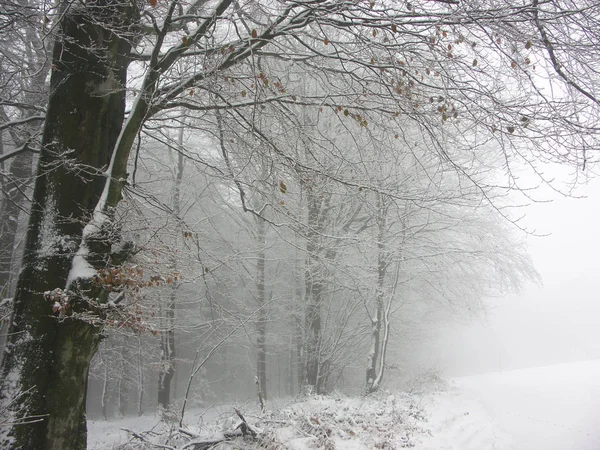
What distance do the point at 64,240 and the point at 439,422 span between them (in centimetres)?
610

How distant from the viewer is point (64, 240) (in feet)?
12.3

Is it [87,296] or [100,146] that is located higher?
[100,146]

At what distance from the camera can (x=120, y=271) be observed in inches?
141

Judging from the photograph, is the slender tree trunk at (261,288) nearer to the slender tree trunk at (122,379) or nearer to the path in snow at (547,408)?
the slender tree trunk at (122,379)

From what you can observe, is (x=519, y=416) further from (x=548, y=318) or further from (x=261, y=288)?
(x=548, y=318)

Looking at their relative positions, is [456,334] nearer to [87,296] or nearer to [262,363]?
[262,363]

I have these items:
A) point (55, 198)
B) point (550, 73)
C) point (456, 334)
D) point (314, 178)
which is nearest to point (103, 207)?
point (55, 198)

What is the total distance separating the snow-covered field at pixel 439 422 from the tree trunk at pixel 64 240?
72.5 inches

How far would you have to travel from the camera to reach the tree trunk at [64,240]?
334 cm

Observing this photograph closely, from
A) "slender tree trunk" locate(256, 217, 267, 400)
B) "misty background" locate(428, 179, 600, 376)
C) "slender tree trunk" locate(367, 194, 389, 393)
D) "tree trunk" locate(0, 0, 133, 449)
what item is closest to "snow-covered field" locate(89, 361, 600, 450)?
"slender tree trunk" locate(367, 194, 389, 393)

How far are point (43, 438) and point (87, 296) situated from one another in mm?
1216

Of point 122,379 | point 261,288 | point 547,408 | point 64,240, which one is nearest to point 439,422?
point 547,408

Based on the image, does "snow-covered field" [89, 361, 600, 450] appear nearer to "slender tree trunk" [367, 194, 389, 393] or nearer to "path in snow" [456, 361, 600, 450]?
"path in snow" [456, 361, 600, 450]

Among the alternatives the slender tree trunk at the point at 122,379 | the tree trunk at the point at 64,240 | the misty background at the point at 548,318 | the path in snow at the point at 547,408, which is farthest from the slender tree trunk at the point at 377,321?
the misty background at the point at 548,318
